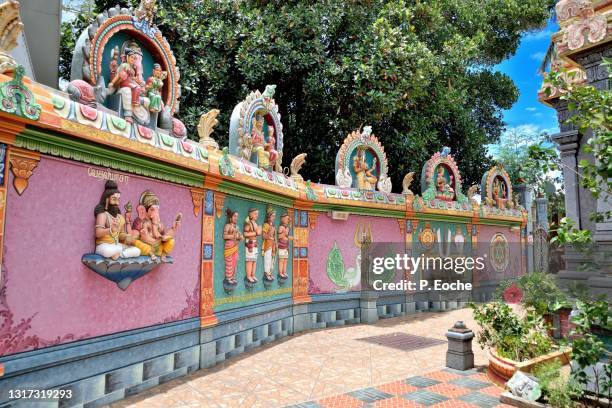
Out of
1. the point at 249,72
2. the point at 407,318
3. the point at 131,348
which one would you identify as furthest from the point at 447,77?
the point at 131,348

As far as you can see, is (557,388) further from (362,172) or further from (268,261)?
(362,172)

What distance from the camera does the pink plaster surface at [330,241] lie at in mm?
12359

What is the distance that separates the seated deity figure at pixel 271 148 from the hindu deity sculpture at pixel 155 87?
3.39 m

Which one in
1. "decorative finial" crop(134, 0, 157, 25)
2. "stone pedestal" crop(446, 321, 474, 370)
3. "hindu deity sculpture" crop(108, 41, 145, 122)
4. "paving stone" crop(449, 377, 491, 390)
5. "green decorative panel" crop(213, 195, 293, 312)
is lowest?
"paving stone" crop(449, 377, 491, 390)

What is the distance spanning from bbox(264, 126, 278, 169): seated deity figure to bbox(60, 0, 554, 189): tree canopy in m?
4.38

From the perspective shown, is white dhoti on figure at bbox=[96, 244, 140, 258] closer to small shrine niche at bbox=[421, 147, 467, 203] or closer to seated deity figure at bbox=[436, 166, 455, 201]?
small shrine niche at bbox=[421, 147, 467, 203]

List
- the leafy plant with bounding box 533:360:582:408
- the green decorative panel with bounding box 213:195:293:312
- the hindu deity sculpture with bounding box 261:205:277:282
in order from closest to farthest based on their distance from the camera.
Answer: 1. the leafy plant with bounding box 533:360:582:408
2. the green decorative panel with bounding box 213:195:293:312
3. the hindu deity sculpture with bounding box 261:205:277:282

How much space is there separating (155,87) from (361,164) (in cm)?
769

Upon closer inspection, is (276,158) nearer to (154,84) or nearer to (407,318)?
(154,84)

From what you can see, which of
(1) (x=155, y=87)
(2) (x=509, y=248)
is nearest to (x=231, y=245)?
(1) (x=155, y=87)

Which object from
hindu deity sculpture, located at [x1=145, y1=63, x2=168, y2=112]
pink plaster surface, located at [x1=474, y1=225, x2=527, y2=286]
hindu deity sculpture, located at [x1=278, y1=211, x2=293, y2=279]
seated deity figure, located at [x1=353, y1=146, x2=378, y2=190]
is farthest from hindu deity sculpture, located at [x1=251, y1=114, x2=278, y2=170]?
pink plaster surface, located at [x1=474, y1=225, x2=527, y2=286]

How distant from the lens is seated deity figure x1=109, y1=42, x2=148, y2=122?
655 cm

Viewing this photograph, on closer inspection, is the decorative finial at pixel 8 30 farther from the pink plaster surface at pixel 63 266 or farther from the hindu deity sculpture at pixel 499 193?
the hindu deity sculpture at pixel 499 193

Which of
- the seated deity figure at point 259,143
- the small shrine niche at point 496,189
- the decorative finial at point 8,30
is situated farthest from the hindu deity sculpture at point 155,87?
the small shrine niche at point 496,189
